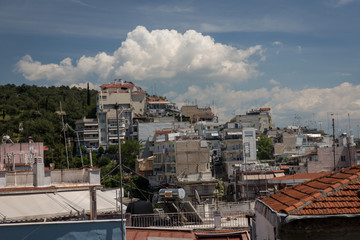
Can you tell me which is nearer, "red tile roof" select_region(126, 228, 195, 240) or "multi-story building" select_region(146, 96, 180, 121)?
"red tile roof" select_region(126, 228, 195, 240)

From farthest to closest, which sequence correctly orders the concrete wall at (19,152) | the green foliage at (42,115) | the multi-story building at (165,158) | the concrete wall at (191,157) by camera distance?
the green foliage at (42,115), the multi-story building at (165,158), the concrete wall at (191,157), the concrete wall at (19,152)

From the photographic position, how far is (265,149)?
262 ft

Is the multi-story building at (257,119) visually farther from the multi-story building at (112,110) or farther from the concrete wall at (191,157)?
the concrete wall at (191,157)

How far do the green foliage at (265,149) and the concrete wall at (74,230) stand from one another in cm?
6949

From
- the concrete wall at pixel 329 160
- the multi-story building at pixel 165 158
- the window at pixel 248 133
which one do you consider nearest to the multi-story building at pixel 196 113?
the window at pixel 248 133

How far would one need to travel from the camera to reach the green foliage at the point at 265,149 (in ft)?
259

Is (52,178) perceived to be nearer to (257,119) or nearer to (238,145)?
(238,145)

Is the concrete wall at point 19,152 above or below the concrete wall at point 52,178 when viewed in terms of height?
above

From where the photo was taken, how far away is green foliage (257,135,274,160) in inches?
3113

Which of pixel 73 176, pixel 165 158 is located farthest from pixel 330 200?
pixel 165 158

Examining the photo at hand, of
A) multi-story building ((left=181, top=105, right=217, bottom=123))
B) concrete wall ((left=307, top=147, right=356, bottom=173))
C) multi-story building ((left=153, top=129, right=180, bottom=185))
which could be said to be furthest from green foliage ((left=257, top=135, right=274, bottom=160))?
multi-story building ((left=181, top=105, right=217, bottom=123))

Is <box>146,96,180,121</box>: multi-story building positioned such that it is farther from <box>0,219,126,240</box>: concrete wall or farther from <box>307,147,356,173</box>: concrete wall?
<box>0,219,126,240</box>: concrete wall

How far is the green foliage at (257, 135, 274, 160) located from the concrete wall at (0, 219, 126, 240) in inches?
2736

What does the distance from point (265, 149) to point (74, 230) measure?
7085cm
